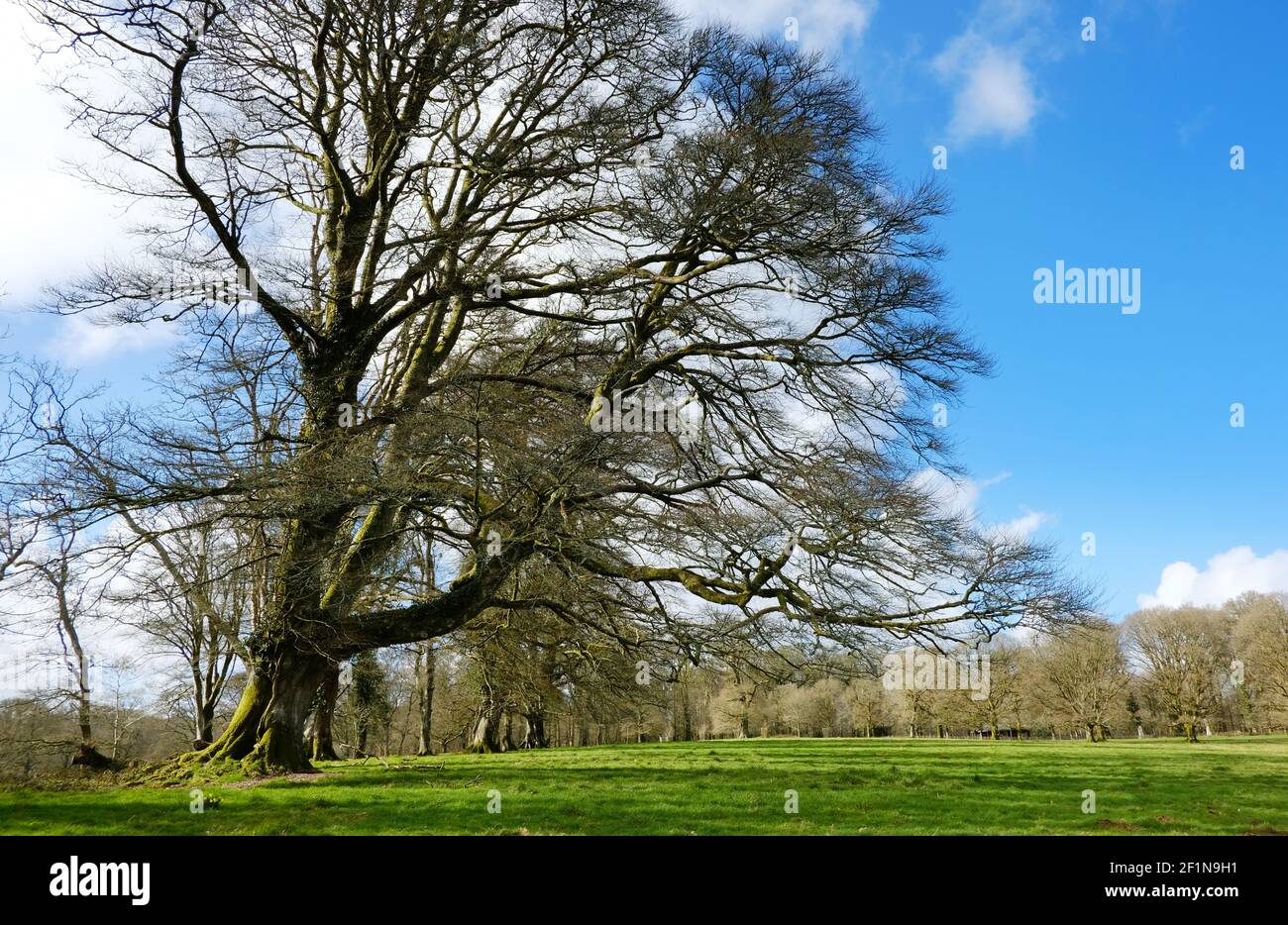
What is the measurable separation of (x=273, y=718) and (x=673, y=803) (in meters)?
7.15

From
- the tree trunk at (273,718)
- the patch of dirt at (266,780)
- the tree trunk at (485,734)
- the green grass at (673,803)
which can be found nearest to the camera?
the green grass at (673,803)

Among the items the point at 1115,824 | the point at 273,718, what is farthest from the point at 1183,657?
the point at 273,718

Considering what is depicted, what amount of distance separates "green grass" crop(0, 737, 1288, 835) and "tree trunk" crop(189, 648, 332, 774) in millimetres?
808

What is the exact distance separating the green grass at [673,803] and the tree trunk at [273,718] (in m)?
0.81

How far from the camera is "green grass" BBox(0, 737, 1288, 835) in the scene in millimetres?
9109

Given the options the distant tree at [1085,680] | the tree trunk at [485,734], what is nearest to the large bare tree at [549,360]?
the tree trunk at [485,734]

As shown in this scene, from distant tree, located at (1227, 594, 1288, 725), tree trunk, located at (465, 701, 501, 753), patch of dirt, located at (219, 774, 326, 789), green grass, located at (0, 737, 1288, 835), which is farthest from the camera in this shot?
distant tree, located at (1227, 594, 1288, 725)

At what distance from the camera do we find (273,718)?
13578mm

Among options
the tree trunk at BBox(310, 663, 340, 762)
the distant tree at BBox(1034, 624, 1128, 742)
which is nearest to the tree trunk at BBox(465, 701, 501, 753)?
the tree trunk at BBox(310, 663, 340, 762)

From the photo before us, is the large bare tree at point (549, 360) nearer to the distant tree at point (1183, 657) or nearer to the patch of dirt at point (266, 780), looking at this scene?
the patch of dirt at point (266, 780)

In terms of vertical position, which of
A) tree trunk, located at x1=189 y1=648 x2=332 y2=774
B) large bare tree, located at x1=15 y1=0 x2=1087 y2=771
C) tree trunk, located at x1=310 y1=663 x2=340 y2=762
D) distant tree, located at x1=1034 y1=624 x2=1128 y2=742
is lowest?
distant tree, located at x1=1034 y1=624 x2=1128 y2=742

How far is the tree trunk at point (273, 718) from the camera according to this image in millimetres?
13391

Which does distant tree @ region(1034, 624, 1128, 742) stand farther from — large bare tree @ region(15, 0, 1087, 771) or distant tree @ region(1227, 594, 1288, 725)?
large bare tree @ region(15, 0, 1087, 771)
